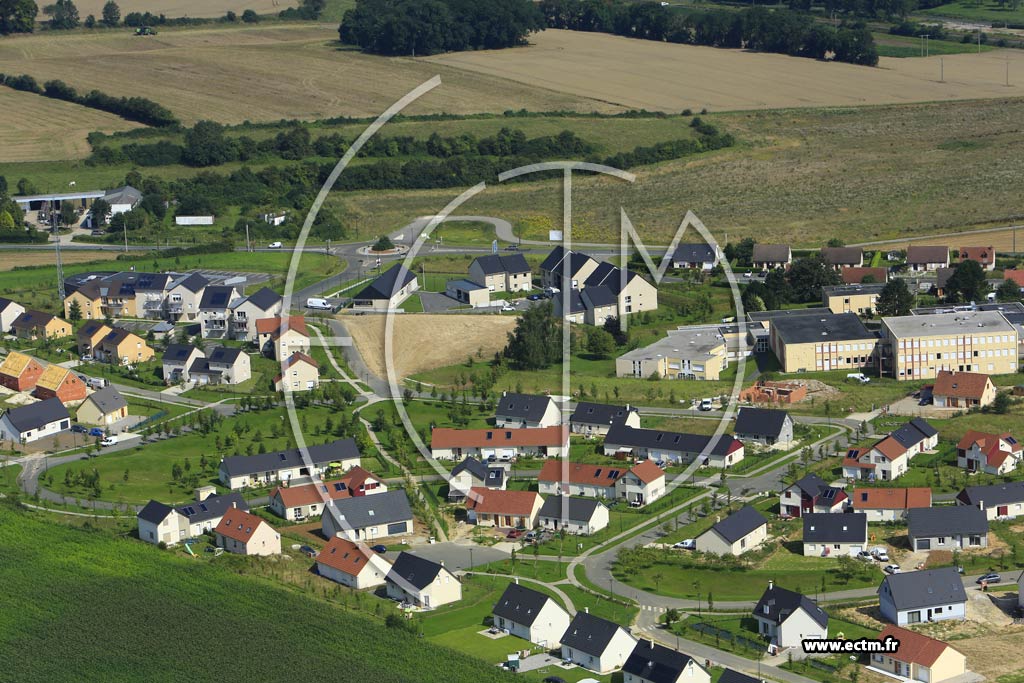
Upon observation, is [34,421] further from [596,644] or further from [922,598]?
[922,598]

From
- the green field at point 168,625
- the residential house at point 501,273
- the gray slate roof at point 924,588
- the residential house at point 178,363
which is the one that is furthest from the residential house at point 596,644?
the residential house at point 501,273

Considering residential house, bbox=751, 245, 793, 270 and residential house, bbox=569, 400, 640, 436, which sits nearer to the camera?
residential house, bbox=569, 400, 640, 436

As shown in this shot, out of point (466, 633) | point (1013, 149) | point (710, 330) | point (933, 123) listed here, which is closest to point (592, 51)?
point (933, 123)

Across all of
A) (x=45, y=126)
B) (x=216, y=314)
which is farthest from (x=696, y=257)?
(x=45, y=126)

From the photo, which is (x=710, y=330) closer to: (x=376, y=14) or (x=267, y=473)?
(x=267, y=473)

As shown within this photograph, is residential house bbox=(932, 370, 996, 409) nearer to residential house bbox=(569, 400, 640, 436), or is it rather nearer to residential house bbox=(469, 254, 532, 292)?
residential house bbox=(569, 400, 640, 436)

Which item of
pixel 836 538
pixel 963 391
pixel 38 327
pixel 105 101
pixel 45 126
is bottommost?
pixel 836 538

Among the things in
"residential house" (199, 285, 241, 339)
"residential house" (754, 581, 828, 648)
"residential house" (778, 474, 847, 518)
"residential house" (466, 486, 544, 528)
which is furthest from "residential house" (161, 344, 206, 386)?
"residential house" (754, 581, 828, 648)
